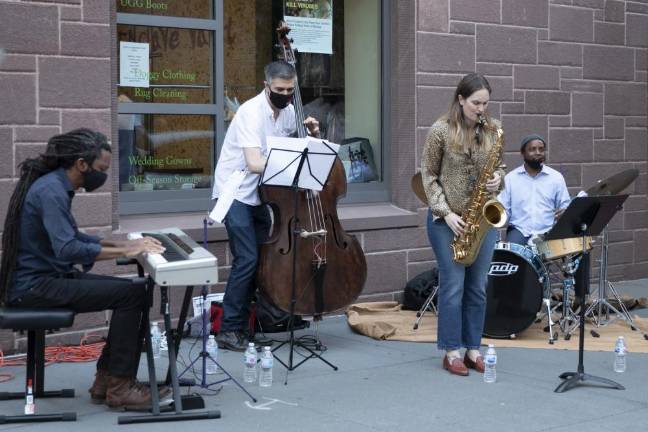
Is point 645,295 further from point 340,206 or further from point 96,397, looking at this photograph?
point 96,397

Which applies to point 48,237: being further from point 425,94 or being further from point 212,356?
point 425,94

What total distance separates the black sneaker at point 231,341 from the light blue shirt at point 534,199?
2.51 meters

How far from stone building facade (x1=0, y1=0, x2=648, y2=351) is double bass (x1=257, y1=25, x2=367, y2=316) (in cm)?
108

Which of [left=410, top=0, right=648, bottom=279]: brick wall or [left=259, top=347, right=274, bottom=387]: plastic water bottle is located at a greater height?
[left=410, top=0, right=648, bottom=279]: brick wall

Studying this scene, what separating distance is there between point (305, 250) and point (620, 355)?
213cm

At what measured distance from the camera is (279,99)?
22.7 ft

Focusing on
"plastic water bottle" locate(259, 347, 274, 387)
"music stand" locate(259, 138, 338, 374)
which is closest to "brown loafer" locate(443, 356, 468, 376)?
"music stand" locate(259, 138, 338, 374)

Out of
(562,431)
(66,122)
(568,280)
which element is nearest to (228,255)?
(66,122)

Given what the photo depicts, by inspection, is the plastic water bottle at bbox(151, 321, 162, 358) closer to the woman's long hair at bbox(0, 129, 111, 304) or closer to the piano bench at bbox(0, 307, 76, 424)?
the piano bench at bbox(0, 307, 76, 424)

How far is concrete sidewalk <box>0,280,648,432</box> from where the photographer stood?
5.43 meters

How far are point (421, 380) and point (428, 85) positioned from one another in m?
3.43

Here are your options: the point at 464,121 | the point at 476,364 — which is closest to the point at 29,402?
the point at 476,364

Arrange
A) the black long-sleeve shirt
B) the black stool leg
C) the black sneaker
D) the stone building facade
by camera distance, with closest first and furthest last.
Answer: the black long-sleeve shirt, the black stool leg, the stone building facade, the black sneaker

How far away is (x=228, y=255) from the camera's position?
791cm
